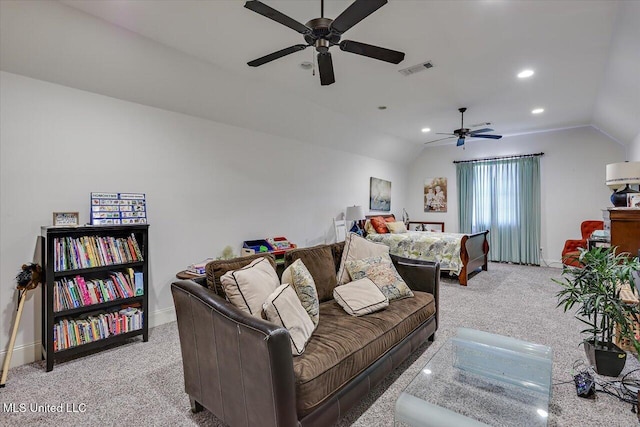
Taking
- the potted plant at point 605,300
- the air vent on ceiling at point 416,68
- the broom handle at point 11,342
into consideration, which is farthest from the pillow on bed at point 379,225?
the broom handle at point 11,342

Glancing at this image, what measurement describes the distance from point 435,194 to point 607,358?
6.01 m

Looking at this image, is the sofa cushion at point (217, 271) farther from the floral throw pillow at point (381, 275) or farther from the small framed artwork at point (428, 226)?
the small framed artwork at point (428, 226)

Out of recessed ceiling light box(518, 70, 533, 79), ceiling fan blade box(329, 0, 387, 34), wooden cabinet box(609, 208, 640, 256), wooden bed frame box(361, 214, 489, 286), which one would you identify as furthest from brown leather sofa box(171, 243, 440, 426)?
recessed ceiling light box(518, 70, 533, 79)

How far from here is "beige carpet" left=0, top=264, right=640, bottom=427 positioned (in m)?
1.85

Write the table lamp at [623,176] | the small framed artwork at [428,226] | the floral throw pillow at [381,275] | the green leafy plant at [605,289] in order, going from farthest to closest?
the small framed artwork at [428,226], the table lamp at [623,176], the floral throw pillow at [381,275], the green leafy plant at [605,289]

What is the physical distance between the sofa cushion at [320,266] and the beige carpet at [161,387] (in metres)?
0.80

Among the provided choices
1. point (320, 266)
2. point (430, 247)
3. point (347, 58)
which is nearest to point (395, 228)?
point (430, 247)

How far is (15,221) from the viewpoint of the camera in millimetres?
2510

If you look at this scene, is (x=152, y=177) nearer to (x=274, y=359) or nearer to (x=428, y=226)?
(x=274, y=359)

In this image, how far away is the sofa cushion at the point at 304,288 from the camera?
200cm

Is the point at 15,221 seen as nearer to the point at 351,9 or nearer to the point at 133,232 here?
the point at 133,232

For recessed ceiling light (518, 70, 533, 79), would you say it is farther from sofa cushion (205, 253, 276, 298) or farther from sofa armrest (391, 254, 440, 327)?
sofa cushion (205, 253, 276, 298)

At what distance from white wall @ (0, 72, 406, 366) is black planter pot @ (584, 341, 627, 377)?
3.74 m

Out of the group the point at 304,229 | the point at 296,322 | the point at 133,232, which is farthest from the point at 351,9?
the point at 304,229
